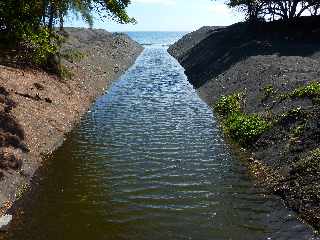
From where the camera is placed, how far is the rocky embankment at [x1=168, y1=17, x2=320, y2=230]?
20.8m

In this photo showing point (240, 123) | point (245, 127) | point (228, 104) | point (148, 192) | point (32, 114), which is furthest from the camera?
point (228, 104)

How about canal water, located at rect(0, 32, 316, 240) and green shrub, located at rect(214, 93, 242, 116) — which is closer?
canal water, located at rect(0, 32, 316, 240)

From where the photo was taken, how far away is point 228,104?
37.6 m

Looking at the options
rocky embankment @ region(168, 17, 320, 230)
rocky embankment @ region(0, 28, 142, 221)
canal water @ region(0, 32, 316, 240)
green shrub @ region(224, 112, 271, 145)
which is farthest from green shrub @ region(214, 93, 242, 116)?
rocky embankment @ region(0, 28, 142, 221)

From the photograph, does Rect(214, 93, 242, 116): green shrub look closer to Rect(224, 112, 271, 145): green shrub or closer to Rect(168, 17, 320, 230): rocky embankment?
Rect(168, 17, 320, 230): rocky embankment

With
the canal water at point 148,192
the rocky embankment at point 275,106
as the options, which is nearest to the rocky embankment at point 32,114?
the canal water at point 148,192

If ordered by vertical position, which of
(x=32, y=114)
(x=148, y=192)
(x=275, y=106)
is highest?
(x=275, y=106)

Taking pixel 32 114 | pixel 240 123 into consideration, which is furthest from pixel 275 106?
pixel 32 114

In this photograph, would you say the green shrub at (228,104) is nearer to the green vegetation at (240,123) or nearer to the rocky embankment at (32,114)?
the green vegetation at (240,123)

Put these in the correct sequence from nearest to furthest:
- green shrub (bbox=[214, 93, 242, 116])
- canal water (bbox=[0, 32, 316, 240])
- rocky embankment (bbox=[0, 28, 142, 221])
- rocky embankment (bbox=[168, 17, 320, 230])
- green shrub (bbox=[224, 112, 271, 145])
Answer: canal water (bbox=[0, 32, 316, 240]), rocky embankment (bbox=[168, 17, 320, 230]), rocky embankment (bbox=[0, 28, 142, 221]), green shrub (bbox=[224, 112, 271, 145]), green shrub (bbox=[214, 93, 242, 116])

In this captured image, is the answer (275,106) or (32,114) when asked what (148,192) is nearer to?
(32,114)

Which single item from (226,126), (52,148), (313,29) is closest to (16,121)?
(52,148)

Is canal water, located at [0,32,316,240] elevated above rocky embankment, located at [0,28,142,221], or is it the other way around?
rocky embankment, located at [0,28,142,221]

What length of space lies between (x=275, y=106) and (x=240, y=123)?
2737 mm
